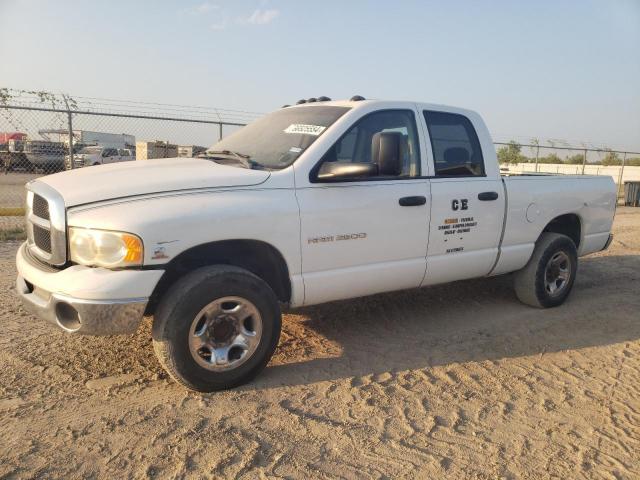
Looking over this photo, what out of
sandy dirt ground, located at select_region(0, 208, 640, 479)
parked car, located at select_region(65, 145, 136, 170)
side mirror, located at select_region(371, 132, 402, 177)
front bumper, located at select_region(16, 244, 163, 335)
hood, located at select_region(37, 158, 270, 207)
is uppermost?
side mirror, located at select_region(371, 132, 402, 177)

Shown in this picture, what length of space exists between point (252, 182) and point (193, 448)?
1.69m

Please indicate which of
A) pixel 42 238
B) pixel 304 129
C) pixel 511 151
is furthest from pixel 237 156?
pixel 511 151

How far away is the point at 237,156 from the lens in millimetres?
4082

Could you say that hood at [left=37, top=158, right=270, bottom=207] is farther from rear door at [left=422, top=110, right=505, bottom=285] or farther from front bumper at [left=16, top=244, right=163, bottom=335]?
rear door at [left=422, top=110, right=505, bottom=285]

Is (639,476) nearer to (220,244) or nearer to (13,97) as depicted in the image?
(220,244)

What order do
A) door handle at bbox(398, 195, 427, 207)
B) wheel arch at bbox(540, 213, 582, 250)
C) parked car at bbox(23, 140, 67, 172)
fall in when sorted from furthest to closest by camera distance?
parked car at bbox(23, 140, 67, 172), wheel arch at bbox(540, 213, 582, 250), door handle at bbox(398, 195, 427, 207)

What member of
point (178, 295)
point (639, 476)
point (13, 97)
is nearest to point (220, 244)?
point (178, 295)

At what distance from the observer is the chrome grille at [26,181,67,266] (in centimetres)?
312

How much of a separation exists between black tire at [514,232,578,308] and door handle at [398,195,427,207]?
5.93 ft

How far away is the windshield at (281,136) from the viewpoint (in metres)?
3.93

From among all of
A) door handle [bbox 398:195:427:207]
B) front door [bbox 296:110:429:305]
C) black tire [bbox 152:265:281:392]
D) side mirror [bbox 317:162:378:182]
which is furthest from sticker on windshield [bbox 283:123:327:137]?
black tire [bbox 152:265:281:392]

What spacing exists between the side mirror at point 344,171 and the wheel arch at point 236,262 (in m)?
0.65

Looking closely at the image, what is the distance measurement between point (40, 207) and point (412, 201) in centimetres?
268

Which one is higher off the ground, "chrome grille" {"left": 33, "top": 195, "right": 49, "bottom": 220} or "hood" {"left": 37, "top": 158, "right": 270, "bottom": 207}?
"hood" {"left": 37, "top": 158, "right": 270, "bottom": 207}
